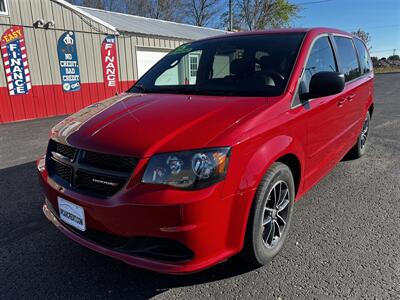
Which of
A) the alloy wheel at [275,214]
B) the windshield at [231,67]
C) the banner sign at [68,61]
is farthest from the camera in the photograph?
the banner sign at [68,61]

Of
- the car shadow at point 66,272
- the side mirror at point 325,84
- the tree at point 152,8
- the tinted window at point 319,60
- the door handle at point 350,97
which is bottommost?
the car shadow at point 66,272

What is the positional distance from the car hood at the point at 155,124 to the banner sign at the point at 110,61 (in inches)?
394

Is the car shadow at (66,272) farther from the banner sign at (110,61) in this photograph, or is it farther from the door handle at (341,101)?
the banner sign at (110,61)

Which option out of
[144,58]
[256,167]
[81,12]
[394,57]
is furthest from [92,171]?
[394,57]

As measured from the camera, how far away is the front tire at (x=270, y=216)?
2234 millimetres

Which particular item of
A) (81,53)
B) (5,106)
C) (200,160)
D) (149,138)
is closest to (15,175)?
(149,138)

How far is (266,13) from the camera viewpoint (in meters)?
37.4

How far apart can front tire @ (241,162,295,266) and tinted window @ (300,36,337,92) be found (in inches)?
34.1

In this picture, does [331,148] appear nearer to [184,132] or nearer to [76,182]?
[184,132]

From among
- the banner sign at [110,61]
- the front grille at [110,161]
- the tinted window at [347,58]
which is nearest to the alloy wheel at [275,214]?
the front grille at [110,161]

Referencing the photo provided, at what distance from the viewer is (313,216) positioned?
11.0ft

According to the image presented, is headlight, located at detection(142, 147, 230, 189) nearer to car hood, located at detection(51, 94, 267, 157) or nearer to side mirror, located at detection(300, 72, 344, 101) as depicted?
car hood, located at detection(51, 94, 267, 157)

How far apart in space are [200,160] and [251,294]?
1.05 metres

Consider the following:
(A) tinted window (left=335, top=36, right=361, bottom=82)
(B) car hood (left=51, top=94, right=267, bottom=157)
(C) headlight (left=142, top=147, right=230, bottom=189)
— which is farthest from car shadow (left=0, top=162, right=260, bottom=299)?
(A) tinted window (left=335, top=36, right=361, bottom=82)
